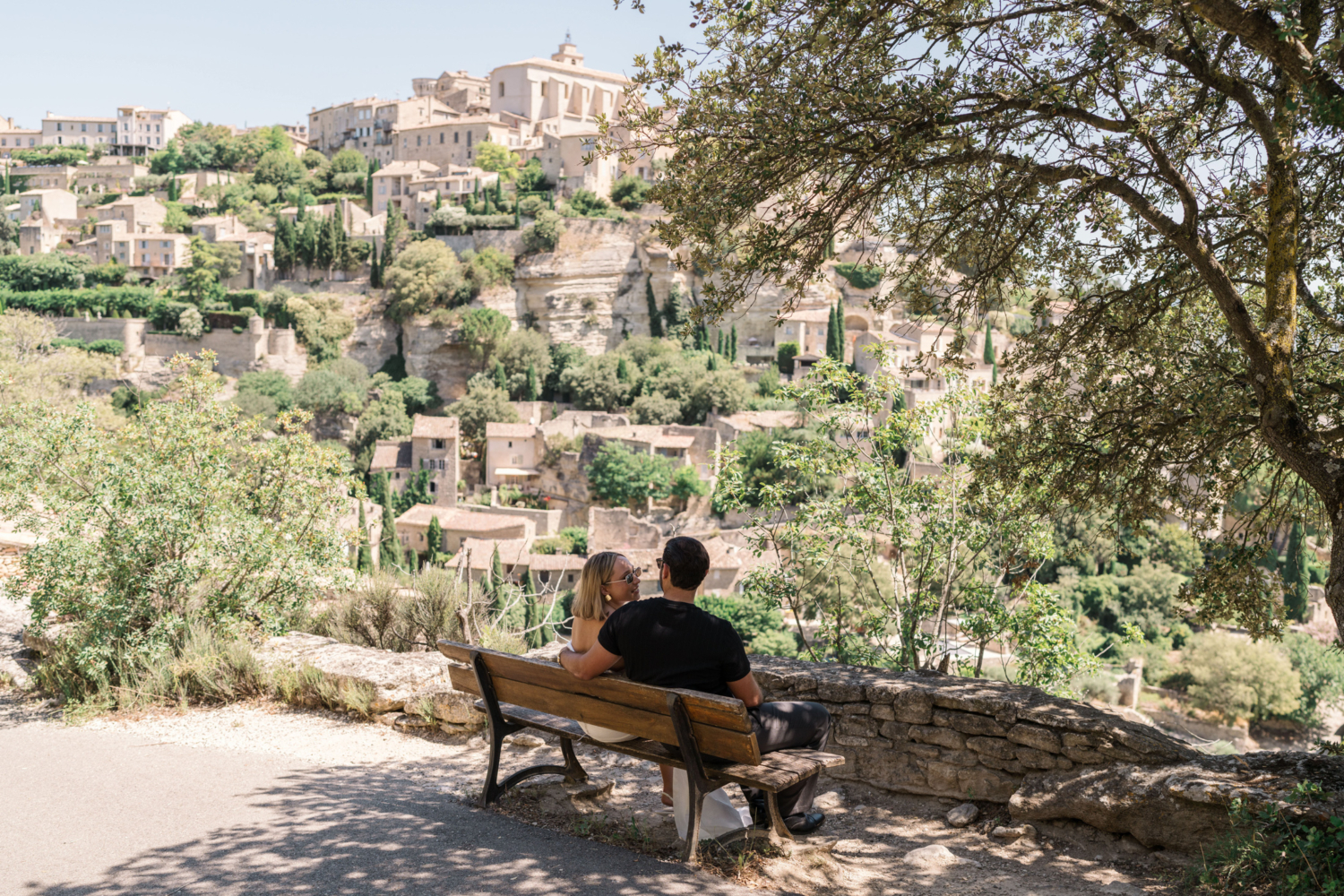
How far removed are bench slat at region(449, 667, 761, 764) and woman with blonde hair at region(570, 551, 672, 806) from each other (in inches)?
6.2

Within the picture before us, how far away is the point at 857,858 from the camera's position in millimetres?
3227

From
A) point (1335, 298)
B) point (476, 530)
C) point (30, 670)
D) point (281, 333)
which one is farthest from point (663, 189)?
point (281, 333)

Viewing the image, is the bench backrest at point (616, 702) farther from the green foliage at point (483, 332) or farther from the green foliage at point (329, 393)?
the green foliage at point (483, 332)

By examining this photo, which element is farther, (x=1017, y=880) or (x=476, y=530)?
(x=476, y=530)

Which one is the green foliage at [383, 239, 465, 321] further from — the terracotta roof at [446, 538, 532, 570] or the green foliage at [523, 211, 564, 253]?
the terracotta roof at [446, 538, 532, 570]

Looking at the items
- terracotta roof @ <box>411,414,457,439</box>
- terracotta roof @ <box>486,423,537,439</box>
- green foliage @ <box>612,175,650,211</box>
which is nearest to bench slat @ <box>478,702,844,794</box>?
terracotta roof @ <box>411,414,457,439</box>

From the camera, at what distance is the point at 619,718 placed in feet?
9.78

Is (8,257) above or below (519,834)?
above

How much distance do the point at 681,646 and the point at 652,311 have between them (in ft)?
165

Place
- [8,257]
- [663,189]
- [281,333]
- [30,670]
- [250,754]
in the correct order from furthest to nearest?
[8,257] < [281,333] < [30,670] < [663,189] < [250,754]

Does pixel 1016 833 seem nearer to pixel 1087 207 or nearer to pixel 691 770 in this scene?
pixel 691 770

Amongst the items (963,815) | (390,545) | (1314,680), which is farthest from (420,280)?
(963,815)

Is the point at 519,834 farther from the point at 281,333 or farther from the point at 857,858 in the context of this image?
the point at 281,333

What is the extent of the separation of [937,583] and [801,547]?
96 centimetres
